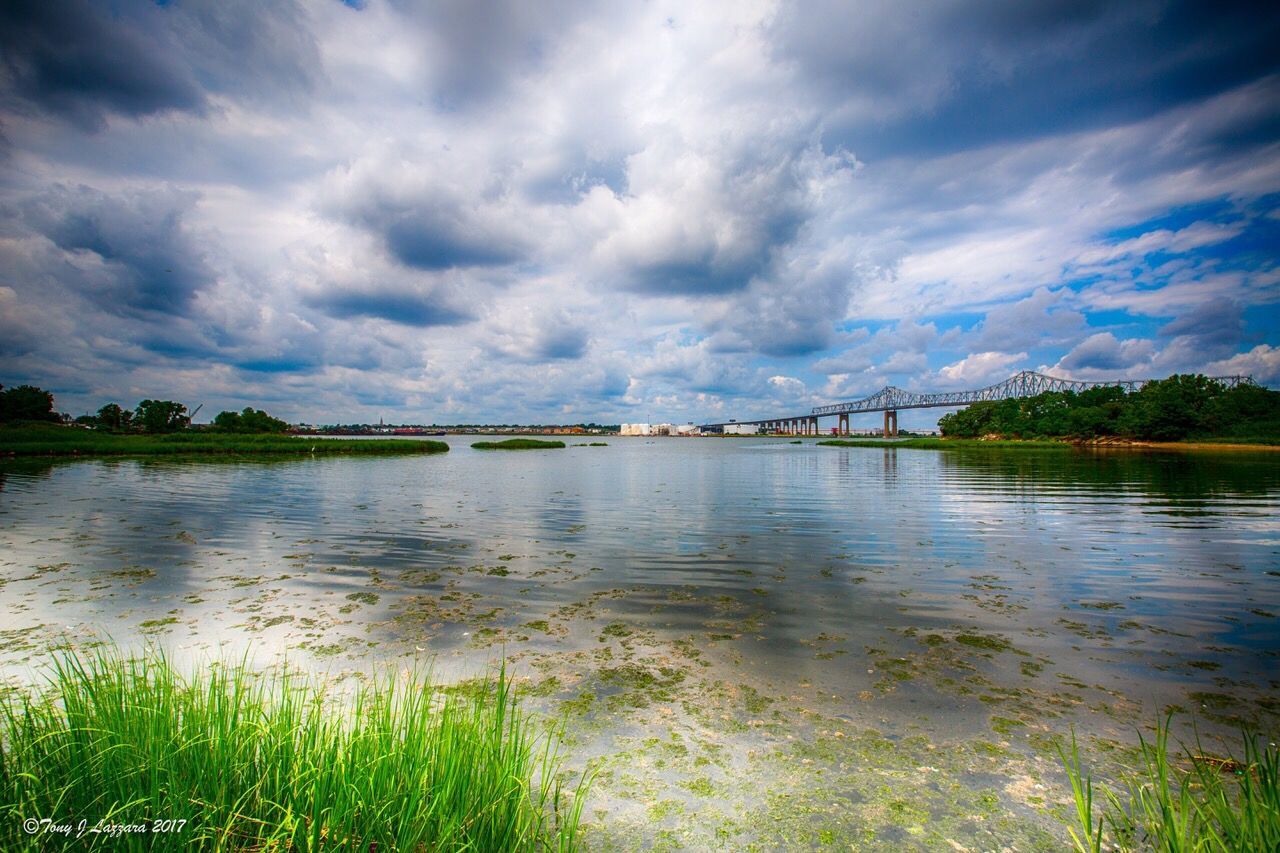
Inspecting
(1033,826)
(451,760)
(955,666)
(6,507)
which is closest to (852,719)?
(1033,826)

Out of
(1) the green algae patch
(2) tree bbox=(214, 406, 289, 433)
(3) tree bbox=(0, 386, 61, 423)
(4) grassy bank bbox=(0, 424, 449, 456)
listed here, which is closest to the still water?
(1) the green algae patch

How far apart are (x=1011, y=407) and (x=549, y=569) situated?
167699mm

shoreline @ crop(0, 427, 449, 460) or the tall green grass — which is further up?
shoreline @ crop(0, 427, 449, 460)

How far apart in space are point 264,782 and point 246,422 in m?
125

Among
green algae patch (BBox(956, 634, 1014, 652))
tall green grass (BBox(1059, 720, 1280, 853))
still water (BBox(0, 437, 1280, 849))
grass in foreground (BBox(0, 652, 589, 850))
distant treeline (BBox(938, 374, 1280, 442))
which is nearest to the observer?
tall green grass (BBox(1059, 720, 1280, 853))

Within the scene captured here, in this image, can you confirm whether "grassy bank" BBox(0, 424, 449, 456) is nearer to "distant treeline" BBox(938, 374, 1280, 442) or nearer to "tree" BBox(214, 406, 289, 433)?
"tree" BBox(214, 406, 289, 433)

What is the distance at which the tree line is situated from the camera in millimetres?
101500

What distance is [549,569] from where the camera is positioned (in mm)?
15047

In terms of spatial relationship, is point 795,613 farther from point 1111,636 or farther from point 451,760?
point 451,760

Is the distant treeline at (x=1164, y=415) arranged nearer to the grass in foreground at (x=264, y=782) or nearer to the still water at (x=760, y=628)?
the still water at (x=760, y=628)

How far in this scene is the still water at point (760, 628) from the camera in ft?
18.5

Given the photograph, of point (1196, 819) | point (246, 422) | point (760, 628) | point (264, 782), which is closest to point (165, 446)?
point (246, 422)

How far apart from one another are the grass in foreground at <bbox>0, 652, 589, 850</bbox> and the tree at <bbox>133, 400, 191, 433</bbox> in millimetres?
145844

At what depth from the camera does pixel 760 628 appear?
34.0 feet
